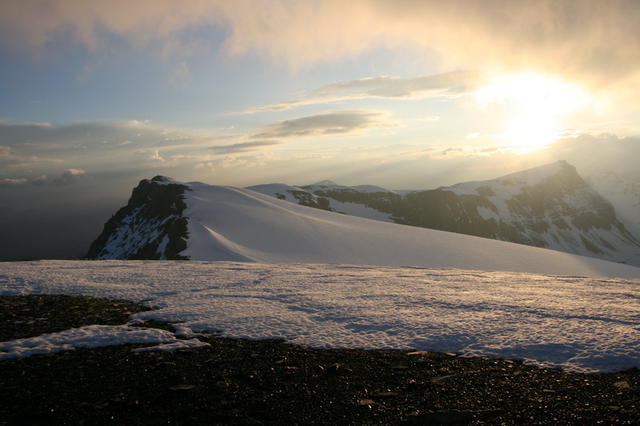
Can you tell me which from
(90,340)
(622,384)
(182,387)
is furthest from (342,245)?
(182,387)

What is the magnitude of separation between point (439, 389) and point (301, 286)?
14.7 metres

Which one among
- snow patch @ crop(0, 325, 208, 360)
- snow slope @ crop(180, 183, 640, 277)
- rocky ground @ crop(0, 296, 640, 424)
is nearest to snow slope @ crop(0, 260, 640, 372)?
snow patch @ crop(0, 325, 208, 360)

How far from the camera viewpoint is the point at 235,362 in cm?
1118

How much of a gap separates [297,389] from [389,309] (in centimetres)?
894

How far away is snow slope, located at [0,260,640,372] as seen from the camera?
12.9m

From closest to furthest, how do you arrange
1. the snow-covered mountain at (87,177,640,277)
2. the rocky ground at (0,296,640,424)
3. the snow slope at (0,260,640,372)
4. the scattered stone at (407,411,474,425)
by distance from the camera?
the scattered stone at (407,411,474,425), the rocky ground at (0,296,640,424), the snow slope at (0,260,640,372), the snow-covered mountain at (87,177,640,277)

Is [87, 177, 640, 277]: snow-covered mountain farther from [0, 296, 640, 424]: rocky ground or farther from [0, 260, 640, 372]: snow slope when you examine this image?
[0, 296, 640, 424]: rocky ground

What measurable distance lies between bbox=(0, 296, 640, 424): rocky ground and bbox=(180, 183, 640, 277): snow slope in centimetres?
4193

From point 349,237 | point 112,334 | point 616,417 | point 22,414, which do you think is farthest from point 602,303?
point 349,237

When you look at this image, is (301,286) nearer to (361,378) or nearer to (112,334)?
(112,334)

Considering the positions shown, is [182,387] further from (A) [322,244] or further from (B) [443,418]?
(A) [322,244]

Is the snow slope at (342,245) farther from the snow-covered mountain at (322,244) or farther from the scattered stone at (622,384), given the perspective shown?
the scattered stone at (622,384)

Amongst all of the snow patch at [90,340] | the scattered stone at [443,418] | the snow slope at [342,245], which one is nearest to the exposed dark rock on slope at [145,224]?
the snow slope at [342,245]

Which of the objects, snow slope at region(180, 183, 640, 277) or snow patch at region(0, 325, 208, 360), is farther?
snow slope at region(180, 183, 640, 277)
